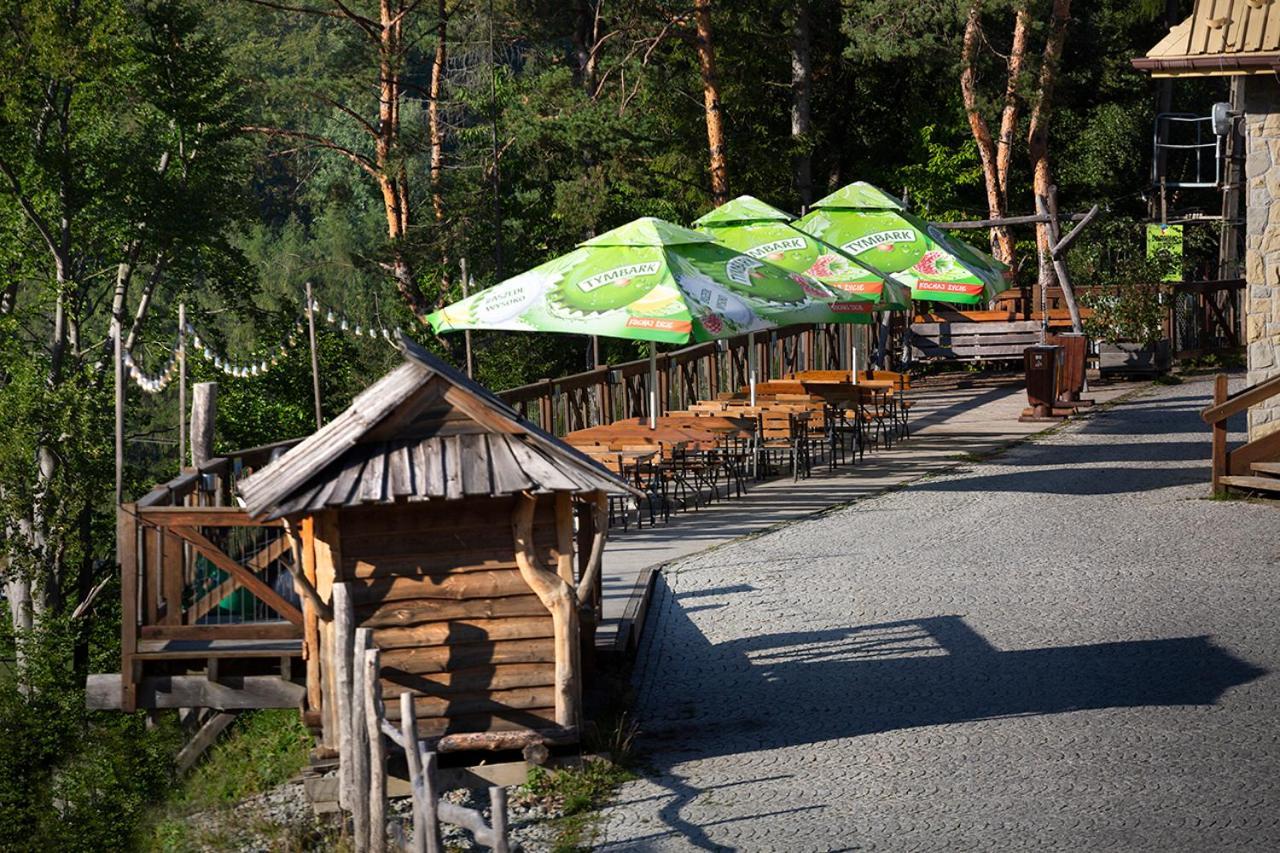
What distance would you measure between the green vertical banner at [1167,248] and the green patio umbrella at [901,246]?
7.21 metres

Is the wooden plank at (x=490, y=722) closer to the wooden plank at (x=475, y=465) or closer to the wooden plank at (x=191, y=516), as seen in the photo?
the wooden plank at (x=475, y=465)

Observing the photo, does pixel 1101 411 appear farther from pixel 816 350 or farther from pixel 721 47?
pixel 721 47

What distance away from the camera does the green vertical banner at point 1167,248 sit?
3022cm

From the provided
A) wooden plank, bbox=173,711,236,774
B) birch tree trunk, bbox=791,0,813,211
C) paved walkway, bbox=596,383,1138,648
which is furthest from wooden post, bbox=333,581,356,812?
birch tree trunk, bbox=791,0,813,211

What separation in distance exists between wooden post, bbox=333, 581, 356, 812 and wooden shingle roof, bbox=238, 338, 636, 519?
1.73ft

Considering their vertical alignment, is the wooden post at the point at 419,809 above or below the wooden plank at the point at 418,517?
below

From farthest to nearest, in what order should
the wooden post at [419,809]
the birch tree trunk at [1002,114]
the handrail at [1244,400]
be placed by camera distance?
the birch tree trunk at [1002,114] < the handrail at [1244,400] < the wooden post at [419,809]

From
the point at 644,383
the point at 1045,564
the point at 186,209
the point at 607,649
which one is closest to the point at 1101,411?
the point at 644,383

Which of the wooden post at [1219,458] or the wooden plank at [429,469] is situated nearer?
the wooden plank at [429,469]

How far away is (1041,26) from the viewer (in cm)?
3419

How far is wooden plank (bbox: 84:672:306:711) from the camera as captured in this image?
36.8 ft

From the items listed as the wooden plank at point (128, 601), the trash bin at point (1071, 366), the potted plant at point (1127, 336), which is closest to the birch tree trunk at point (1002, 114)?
the potted plant at point (1127, 336)

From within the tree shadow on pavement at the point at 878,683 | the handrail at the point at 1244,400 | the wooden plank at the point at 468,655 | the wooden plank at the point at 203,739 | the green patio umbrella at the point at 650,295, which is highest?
the green patio umbrella at the point at 650,295

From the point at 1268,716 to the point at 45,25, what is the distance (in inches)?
1071
